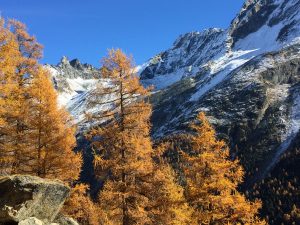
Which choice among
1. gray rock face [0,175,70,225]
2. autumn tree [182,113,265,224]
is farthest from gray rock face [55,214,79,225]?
autumn tree [182,113,265,224]

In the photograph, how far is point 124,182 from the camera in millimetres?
24703

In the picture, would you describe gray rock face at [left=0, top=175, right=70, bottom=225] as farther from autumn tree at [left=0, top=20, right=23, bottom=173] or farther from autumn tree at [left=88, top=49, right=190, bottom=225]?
autumn tree at [left=0, top=20, right=23, bottom=173]

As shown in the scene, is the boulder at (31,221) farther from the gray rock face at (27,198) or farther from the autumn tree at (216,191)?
the autumn tree at (216,191)

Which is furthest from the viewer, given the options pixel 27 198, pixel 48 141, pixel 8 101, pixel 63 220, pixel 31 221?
pixel 48 141

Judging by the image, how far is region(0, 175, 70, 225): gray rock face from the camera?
17.6 m

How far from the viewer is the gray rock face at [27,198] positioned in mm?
17562

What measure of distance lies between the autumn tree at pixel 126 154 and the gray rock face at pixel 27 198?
216 inches

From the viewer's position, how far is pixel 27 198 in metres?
18.0

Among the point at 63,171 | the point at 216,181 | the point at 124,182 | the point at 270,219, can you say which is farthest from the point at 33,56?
the point at 270,219

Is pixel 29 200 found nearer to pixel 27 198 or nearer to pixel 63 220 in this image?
pixel 27 198

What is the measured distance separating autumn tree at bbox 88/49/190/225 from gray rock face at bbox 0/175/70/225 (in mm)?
5487

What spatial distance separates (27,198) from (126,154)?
7881 millimetres

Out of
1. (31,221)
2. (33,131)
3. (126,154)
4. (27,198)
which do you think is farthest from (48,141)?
(31,221)

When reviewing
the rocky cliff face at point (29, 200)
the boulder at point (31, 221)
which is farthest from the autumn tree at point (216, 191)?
the boulder at point (31, 221)
